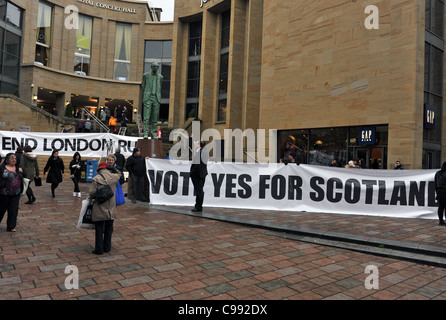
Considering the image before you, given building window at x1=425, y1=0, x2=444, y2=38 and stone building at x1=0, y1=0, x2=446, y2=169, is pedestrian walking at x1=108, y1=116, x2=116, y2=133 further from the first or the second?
building window at x1=425, y1=0, x2=444, y2=38

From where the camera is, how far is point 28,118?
25.5 metres

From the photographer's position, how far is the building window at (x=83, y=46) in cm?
3956

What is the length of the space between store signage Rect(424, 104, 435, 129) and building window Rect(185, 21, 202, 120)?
24.1 metres

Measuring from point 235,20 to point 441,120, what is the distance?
19.5m

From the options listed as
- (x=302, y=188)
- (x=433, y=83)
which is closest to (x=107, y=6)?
(x=433, y=83)

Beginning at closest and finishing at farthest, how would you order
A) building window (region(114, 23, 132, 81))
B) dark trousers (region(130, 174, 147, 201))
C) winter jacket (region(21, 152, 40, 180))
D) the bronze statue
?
winter jacket (region(21, 152, 40, 180)) → dark trousers (region(130, 174, 147, 201)) → the bronze statue → building window (region(114, 23, 132, 81))

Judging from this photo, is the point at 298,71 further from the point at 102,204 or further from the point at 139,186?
the point at 102,204

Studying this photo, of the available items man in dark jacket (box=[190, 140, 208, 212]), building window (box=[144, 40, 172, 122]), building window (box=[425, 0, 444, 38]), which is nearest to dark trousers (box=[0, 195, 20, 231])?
man in dark jacket (box=[190, 140, 208, 212])

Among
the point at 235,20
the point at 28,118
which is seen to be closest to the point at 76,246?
the point at 28,118

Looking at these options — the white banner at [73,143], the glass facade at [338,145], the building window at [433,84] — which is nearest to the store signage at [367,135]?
the glass facade at [338,145]

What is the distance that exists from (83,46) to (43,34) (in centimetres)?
438

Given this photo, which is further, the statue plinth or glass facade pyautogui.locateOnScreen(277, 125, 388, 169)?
glass facade pyautogui.locateOnScreen(277, 125, 388, 169)

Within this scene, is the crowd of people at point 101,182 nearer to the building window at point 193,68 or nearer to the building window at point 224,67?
the building window at point 224,67

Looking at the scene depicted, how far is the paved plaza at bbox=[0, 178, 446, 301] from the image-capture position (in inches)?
157
